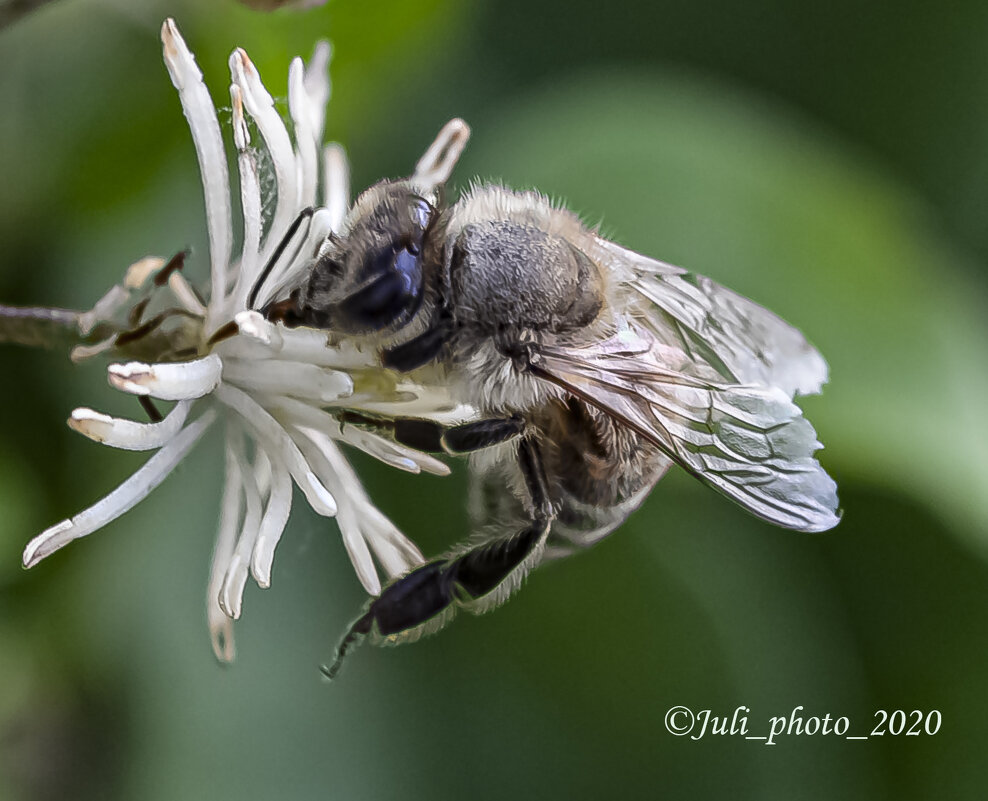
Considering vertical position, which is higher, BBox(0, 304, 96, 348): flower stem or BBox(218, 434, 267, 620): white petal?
BBox(0, 304, 96, 348): flower stem

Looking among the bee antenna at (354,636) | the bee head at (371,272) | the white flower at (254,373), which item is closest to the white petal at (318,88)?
the white flower at (254,373)

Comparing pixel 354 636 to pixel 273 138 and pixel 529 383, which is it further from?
pixel 273 138

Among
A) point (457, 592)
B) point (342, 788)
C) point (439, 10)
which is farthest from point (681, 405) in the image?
point (439, 10)

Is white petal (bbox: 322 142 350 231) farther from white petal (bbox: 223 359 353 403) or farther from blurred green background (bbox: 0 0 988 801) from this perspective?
blurred green background (bbox: 0 0 988 801)

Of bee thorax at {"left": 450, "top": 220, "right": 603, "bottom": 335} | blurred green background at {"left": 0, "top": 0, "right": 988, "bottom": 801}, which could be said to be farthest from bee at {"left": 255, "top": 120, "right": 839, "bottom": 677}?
blurred green background at {"left": 0, "top": 0, "right": 988, "bottom": 801}

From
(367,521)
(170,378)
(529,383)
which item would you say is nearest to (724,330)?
(529,383)

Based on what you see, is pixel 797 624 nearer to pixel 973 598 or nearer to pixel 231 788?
pixel 973 598

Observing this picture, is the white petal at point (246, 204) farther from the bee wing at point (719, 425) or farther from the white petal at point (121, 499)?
the bee wing at point (719, 425)
